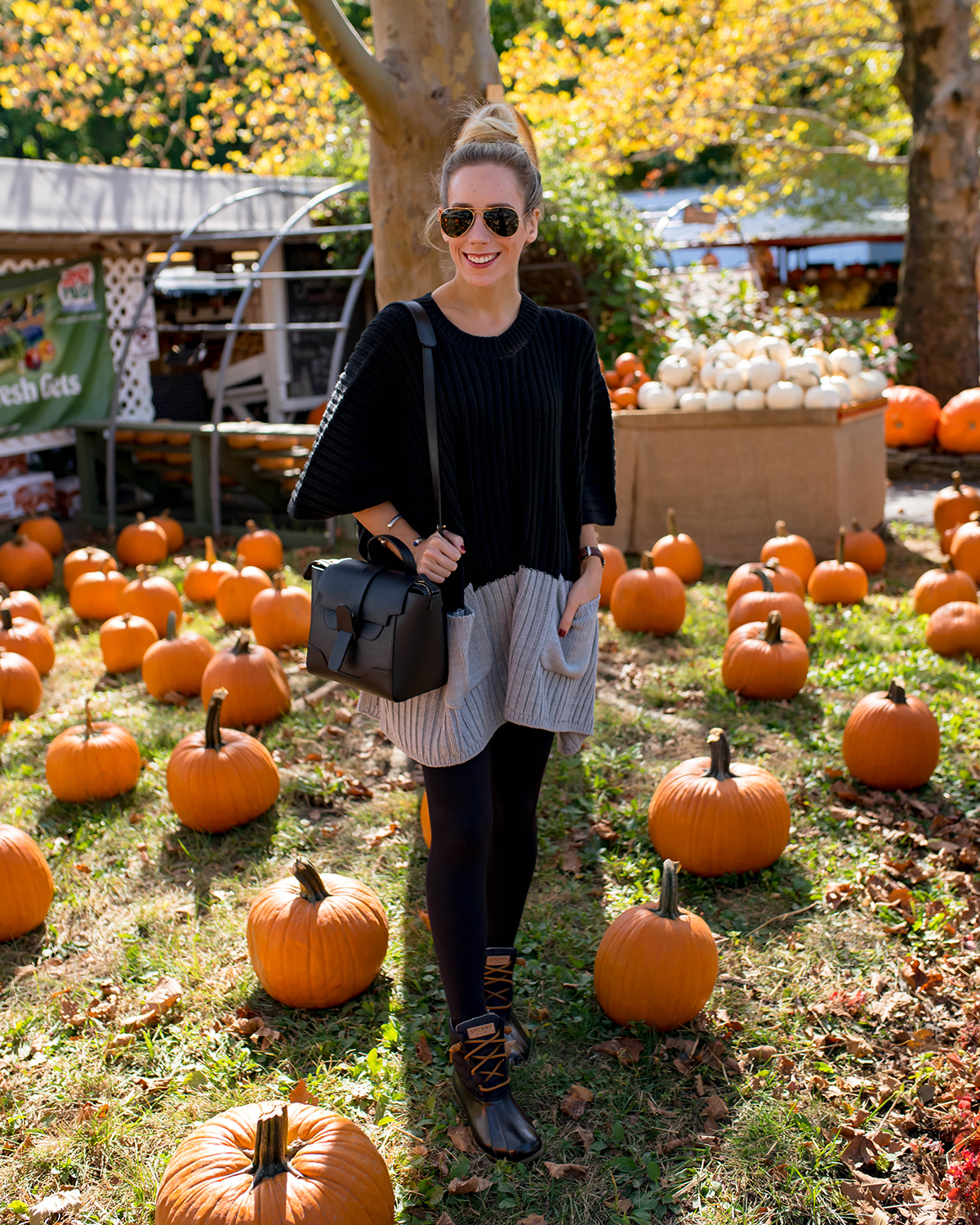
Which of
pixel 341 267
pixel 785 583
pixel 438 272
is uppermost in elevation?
pixel 341 267

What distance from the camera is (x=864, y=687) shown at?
5012mm

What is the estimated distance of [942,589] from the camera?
570cm

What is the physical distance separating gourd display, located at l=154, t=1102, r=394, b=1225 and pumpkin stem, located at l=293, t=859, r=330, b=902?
30.9 inches

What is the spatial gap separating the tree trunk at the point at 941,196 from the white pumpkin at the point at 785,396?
4528mm

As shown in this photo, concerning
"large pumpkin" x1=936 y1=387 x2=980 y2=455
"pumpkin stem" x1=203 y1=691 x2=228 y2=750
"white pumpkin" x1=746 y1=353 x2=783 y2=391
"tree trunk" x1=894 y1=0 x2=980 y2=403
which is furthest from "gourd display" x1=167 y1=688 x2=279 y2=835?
"tree trunk" x1=894 y1=0 x2=980 y2=403

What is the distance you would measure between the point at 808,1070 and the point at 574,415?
1.74 meters

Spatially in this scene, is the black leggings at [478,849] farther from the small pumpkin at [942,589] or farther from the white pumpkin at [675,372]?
the white pumpkin at [675,372]

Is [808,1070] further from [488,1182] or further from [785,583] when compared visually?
[785,583]

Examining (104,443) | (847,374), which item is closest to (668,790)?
(847,374)

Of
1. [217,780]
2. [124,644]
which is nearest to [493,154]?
[217,780]

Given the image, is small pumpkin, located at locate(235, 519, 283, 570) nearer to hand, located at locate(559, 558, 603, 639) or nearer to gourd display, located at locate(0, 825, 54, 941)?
gourd display, located at locate(0, 825, 54, 941)

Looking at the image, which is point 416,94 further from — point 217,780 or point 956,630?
point 956,630

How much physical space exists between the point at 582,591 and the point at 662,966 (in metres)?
1.04

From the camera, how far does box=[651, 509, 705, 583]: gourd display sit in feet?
22.0
